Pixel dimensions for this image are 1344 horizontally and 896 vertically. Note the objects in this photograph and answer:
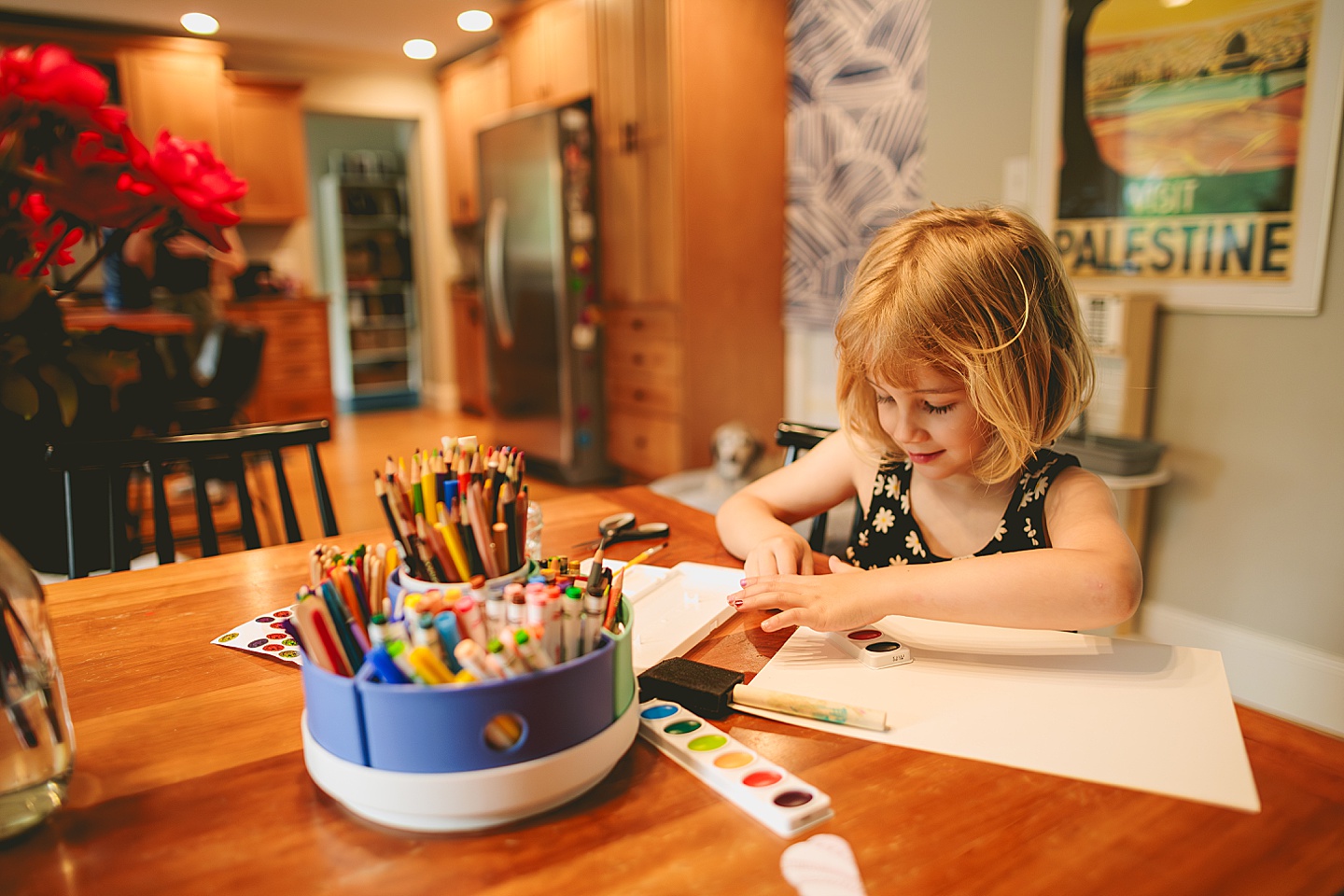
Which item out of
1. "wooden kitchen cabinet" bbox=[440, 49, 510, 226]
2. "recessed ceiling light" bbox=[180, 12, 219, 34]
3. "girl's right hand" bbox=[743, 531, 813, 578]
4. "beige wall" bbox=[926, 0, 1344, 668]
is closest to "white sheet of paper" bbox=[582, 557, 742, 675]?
"girl's right hand" bbox=[743, 531, 813, 578]

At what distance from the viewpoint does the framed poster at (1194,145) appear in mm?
2012

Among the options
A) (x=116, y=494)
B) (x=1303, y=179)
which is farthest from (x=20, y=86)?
(x=1303, y=179)

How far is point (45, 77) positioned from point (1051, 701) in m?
0.87

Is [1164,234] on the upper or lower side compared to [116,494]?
upper

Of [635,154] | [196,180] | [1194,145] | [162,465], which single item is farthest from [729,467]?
[196,180]

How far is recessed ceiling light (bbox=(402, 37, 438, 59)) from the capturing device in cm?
561

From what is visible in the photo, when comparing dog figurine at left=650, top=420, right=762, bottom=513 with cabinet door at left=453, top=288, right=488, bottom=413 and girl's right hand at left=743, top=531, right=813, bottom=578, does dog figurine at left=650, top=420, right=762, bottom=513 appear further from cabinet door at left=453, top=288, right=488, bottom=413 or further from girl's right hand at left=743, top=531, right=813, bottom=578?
cabinet door at left=453, top=288, right=488, bottom=413

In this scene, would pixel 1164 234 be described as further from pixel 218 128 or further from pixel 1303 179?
pixel 218 128

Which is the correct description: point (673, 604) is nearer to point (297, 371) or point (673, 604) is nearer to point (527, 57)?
point (527, 57)

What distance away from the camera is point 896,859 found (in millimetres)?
529

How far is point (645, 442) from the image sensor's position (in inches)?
156

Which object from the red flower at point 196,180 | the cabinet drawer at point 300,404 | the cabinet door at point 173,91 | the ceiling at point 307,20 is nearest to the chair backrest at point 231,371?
the cabinet drawer at point 300,404

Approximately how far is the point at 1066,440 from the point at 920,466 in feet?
4.70

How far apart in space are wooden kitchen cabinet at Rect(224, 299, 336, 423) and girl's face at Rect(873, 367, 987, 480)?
17.2ft
